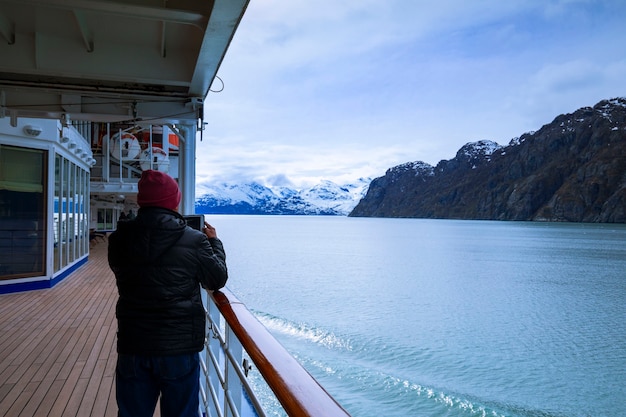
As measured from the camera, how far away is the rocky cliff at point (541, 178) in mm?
91062

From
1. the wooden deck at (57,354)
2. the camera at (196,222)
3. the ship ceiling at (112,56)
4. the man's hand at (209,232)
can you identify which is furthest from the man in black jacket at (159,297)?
the wooden deck at (57,354)

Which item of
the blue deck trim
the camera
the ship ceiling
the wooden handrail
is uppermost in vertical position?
the ship ceiling

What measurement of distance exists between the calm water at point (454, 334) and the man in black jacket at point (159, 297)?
7.49 m

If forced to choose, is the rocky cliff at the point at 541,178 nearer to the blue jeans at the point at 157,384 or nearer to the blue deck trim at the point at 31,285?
the blue deck trim at the point at 31,285

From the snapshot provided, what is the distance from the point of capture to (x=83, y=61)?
347cm

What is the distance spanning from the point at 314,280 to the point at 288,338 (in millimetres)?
9713

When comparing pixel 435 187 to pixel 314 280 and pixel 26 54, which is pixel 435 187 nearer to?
pixel 314 280

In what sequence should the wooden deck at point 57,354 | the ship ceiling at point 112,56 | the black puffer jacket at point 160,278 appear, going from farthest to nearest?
the wooden deck at point 57,354
the ship ceiling at point 112,56
the black puffer jacket at point 160,278

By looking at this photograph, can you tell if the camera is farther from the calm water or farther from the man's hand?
the calm water

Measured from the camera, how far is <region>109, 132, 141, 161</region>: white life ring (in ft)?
55.8

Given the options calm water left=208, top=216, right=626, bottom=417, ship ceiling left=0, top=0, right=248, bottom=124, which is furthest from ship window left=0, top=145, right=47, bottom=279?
calm water left=208, top=216, right=626, bottom=417

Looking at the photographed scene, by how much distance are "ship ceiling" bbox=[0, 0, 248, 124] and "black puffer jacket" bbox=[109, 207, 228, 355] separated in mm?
1306

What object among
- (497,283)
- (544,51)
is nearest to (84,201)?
(497,283)

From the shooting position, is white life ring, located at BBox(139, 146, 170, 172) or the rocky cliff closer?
white life ring, located at BBox(139, 146, 170, 172)
